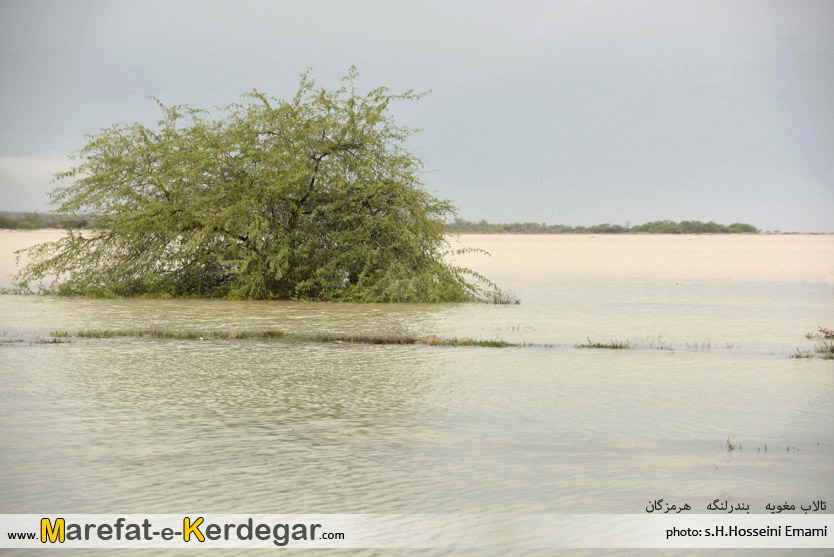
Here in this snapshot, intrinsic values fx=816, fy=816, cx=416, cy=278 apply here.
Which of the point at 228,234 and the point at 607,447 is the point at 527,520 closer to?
the point at 607,447

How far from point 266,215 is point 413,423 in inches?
728

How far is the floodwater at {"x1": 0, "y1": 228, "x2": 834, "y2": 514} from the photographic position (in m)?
6.66

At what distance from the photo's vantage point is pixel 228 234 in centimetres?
2667

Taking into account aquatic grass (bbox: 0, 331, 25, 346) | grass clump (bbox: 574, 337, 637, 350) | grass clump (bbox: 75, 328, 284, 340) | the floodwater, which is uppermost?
grass clump (bbox: 75, 328, 284, 340)

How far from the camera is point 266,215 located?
Answer: 26672mm

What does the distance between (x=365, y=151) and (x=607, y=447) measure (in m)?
20.6

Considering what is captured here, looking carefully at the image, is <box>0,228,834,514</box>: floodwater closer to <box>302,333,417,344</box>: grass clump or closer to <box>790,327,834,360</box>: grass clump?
<box>790,327,834,360</box>: grass clump

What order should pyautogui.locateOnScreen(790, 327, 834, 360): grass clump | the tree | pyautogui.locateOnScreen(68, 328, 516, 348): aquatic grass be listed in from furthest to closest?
1. the tree
2. pyautogui.locateOnScreen(68, 328, 516, 348): aquatic grass
3. pyautogui.locateOnScreen(790, 327, 834, 360): grass clump

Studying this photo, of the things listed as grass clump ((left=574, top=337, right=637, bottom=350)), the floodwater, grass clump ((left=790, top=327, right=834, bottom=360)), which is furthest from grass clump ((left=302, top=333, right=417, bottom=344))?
grass clump ((left=790, top=327, right=834, bottom=360))

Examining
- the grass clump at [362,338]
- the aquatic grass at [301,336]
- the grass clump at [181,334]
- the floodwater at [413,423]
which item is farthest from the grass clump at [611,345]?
the grass clump at [181,334]

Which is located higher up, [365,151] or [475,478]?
[365,151]

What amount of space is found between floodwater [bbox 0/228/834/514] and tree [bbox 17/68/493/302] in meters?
7.28

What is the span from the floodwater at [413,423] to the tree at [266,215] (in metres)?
7.28

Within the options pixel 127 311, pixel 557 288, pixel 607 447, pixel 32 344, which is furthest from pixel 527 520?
pixel 557 288
